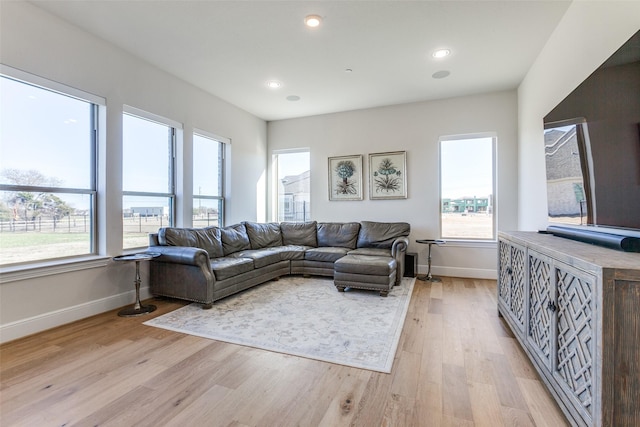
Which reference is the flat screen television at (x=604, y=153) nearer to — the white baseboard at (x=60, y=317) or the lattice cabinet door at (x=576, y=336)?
the lattice cabinet door at (x=576, y=336)

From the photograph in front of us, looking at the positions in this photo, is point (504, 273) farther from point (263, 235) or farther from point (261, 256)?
point (263, 235)

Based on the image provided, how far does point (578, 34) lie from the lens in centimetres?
245

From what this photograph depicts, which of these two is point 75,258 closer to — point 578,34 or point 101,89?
point 101,89

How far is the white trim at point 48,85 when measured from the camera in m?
2.47

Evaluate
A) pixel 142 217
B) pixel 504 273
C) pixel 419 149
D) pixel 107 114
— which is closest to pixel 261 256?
pixel 142 217

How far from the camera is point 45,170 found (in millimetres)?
Result: 2801

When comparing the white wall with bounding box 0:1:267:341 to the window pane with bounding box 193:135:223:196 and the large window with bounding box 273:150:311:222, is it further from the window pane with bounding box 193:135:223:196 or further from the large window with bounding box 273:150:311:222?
the large window with bounding box 273:150:311:222

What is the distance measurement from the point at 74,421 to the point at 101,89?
3.09m

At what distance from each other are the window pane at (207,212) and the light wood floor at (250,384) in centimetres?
210

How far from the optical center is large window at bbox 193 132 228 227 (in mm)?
4492

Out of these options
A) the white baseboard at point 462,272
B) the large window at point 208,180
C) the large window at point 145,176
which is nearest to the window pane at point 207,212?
the large window at point 208,180

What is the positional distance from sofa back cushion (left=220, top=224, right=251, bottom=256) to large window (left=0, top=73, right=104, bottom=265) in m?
1.57

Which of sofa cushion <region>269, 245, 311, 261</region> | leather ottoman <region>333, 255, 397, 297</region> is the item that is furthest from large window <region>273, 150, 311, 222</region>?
leather ottoman <region>333, 255, 397, 297</region>

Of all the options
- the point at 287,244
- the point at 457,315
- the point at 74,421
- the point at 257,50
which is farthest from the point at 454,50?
the point at 74,421
